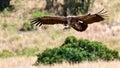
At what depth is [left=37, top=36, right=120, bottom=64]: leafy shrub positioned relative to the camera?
20234mm

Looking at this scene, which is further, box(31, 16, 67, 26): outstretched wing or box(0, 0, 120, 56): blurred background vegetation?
box(0, 0, 120, 56): blurred background vegetation

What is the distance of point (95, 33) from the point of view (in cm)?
3142

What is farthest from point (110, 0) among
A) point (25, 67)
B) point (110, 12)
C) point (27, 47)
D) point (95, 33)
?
point (25, 67)

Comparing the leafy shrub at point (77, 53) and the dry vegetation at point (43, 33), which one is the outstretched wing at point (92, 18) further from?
the dry vegetation at point (43, 33)

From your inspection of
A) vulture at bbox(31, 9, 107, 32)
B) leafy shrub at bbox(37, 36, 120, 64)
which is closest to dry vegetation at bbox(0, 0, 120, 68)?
leafy shrub at bbox(37, 36, 120, 64)

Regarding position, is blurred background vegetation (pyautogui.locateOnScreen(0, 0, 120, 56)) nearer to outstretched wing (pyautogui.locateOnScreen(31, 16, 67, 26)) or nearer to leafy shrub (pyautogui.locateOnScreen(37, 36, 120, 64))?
leafy shrub (pyautogui.locateOnScreen(37, 36, 120, 64))

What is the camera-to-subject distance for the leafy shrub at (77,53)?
20.2 m

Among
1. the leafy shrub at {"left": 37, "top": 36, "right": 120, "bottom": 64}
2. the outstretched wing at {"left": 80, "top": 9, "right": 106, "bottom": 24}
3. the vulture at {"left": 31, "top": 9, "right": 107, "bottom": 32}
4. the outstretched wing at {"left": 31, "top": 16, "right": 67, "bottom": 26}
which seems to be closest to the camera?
the vulture at {"left": 31, "top": 9, "right": 107, "bottom": 32}

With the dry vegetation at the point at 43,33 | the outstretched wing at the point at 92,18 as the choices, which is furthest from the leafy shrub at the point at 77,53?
the outstretched wing at the point at 92,18

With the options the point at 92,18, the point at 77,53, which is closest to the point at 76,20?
the point at 92,18

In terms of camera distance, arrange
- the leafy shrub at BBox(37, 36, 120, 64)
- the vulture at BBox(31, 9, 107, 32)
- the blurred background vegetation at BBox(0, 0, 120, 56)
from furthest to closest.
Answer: the blurred background vegetation at BBox(0, 0, 120, 56), the leafy shrub at BBox(37, 36, 120, 64), the vulture at BBox(31, 9, 107, 32)

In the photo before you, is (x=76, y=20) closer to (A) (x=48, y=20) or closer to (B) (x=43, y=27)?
(A) (x=48, y=20)

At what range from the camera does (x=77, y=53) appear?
2038 centimetres

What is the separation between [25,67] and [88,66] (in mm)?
3118
